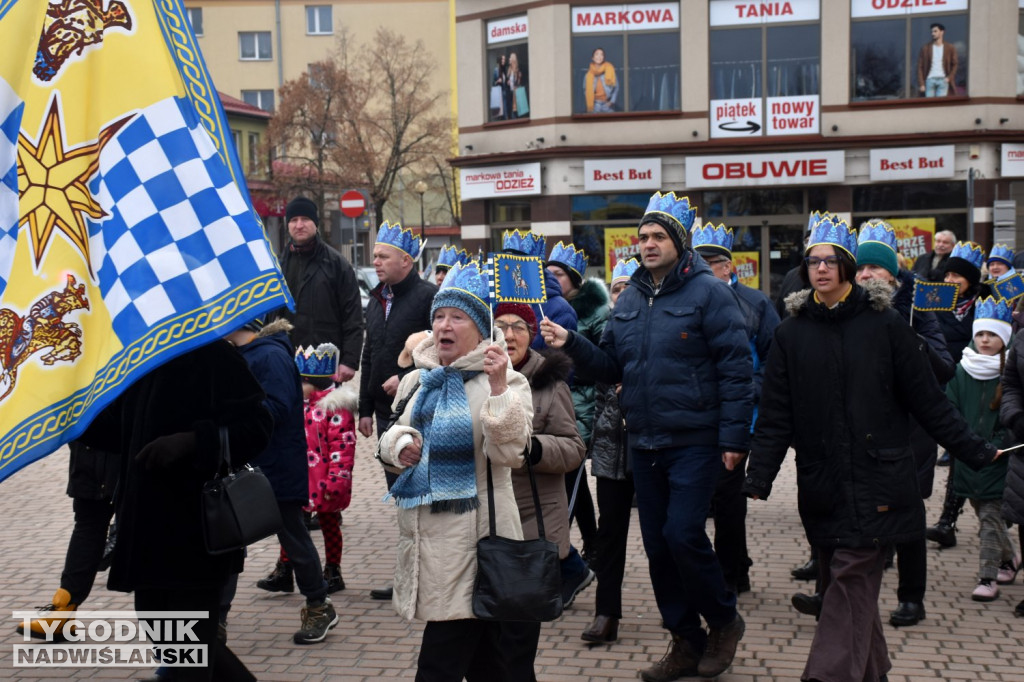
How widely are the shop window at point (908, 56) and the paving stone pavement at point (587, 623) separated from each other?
812 inches

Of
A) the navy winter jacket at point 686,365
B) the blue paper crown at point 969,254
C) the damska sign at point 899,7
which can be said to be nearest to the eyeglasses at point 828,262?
the navy winter jacket at point 686,365

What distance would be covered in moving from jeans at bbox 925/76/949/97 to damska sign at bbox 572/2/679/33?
6.00 meters

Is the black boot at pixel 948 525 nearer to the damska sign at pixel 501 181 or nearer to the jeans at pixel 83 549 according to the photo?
the jeans at pixel 83 549

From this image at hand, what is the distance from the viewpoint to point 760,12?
2767 centimetres

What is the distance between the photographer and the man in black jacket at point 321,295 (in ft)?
27.9

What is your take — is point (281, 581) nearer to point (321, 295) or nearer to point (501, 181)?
point (321, 295)

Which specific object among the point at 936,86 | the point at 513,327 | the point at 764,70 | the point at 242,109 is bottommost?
the point at 513,327

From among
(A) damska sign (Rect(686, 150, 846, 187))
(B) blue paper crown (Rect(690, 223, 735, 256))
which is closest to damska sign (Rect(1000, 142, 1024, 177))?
(A) damska sign (Rect(686, 150, 846, 187))

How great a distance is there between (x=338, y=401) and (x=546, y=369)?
2.43 meters

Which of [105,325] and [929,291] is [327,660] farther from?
[929,291]

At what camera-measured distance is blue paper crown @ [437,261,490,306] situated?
4.57m

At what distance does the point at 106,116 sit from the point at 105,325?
78cm

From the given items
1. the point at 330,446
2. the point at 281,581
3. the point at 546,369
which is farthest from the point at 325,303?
the point at 546,369

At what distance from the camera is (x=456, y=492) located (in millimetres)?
4344
